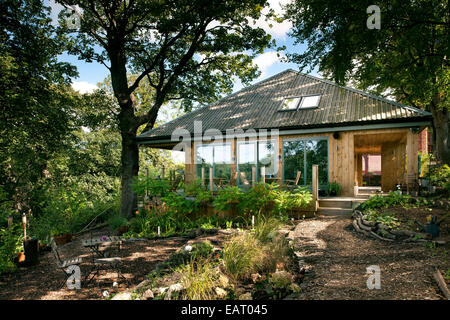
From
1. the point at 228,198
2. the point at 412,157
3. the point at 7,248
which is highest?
the point at 412,157

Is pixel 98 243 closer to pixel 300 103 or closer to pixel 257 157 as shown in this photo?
pixel 257 157

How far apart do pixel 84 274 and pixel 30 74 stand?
7.45m

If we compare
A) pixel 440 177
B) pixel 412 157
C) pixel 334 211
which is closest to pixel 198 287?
pixel 334 211

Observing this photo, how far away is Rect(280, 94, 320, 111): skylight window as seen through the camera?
10958mm

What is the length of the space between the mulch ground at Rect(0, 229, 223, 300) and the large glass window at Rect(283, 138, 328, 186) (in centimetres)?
537

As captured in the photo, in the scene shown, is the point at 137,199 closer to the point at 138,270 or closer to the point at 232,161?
the point at 232,161

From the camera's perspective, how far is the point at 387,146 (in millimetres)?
13203

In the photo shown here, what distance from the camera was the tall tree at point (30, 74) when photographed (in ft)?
25.7

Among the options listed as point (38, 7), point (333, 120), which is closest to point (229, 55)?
point (333, 120)

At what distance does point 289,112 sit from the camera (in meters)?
11.0

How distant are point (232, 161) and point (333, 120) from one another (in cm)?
464

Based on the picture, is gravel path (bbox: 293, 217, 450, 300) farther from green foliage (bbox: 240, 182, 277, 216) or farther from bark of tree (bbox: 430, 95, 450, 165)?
bark of tree (bbox: 430, 95, 450, 165)

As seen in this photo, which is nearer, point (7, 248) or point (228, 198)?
point (7, 248)

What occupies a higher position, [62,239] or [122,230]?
[122,230]
